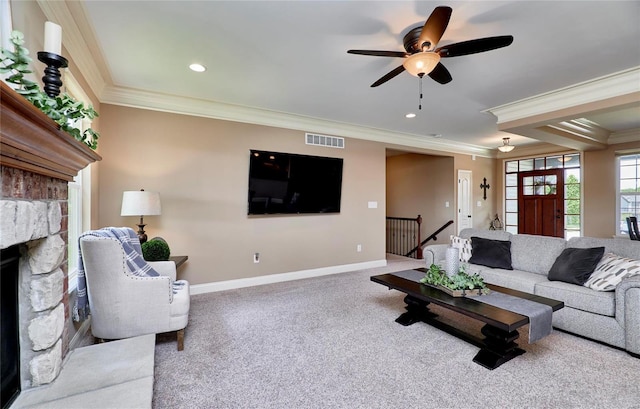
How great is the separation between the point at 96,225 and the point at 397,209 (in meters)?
6.71

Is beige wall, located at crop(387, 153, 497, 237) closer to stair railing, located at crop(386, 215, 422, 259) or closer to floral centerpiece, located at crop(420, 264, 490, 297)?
stair railing, located at crop(386, 215, 422, 259)

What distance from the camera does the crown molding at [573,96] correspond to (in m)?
3.04

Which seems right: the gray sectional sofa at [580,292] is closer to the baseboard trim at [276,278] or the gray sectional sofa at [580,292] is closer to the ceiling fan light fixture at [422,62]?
the baseboard trim at [276,278]

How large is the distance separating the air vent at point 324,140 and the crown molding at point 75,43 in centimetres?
273

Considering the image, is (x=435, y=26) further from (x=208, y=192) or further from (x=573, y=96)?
(x=208, y=192)

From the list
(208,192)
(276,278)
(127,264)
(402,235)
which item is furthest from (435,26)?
(402,235)

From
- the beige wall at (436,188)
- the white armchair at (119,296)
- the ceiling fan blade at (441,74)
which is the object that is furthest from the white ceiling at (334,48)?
the beige wall at (436,188)

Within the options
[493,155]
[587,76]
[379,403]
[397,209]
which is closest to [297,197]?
[379,403]

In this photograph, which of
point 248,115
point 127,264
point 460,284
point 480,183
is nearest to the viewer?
point 127,264

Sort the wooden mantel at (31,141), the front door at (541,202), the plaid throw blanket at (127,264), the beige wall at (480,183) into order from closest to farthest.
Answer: the wooden mantel at (31,141) → the plaid throw blanket at (127,264) → the front door at (541,202) → the beige wall at (480,183)

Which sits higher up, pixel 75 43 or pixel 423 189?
pixel 75 43

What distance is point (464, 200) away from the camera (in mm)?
6988

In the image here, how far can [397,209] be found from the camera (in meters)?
8.12

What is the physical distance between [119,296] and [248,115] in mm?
2871
